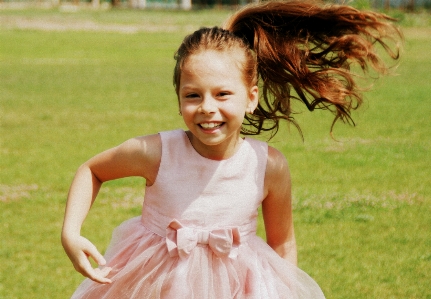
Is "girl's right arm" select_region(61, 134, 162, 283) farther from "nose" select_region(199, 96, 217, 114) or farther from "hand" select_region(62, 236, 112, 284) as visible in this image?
"nose" select_region(199, 96, 217, 114)

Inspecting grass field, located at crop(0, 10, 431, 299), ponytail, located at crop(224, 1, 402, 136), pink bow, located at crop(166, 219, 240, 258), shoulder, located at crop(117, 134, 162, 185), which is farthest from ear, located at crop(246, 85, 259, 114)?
grass field, located at crop(0, 10, 431, 299)

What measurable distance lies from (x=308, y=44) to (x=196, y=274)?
1.27 meters

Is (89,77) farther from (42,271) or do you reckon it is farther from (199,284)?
(199,284)

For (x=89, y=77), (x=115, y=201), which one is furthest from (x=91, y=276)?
(x=89, y=77)

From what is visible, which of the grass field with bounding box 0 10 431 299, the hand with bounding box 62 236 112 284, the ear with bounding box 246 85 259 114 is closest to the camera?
the hand with bounding box 62 236 112 284

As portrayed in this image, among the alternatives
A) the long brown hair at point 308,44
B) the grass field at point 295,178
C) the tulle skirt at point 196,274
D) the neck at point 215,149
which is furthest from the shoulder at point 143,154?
the grass field at point 295,178

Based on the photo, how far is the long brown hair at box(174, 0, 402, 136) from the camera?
11.8ft

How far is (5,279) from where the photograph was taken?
4.95m

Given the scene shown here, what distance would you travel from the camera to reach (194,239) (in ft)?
10.3

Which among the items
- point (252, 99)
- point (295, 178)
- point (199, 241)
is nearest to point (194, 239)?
point (199, 241)

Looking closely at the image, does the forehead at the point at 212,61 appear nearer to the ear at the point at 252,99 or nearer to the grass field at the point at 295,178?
the ear at the point at 252,99

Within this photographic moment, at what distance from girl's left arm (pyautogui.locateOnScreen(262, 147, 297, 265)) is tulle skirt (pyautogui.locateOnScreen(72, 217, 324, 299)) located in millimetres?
175

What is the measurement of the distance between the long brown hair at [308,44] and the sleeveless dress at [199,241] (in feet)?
1.51

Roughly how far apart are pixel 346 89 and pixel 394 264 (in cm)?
196
